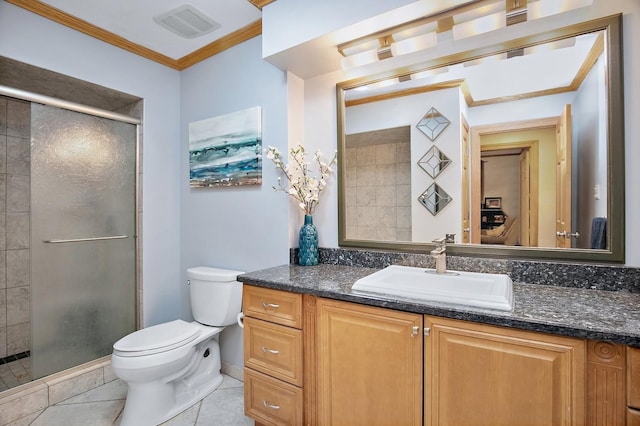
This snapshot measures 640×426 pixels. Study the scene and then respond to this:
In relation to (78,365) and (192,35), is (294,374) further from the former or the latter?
(192,35)

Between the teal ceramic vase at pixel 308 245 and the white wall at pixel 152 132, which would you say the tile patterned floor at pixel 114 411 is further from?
the teal ceramic vase at pixel 308 245

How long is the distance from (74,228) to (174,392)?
1.29 meters

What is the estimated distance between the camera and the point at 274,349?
58.1 inches

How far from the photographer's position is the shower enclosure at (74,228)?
6.40 feet

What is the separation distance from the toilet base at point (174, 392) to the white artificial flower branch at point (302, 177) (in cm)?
119

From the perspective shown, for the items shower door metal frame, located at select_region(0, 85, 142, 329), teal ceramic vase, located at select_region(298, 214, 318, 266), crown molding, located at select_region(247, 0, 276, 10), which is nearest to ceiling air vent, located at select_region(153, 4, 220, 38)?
crown molding, located at select_region(247, 0, 276, 10)

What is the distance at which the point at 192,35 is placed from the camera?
214 centimetres

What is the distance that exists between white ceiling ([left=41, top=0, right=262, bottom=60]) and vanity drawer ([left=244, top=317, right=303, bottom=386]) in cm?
182

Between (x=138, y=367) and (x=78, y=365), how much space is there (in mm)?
843

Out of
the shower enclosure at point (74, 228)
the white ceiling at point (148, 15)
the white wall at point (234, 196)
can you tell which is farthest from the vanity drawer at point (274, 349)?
the white ceiling at point (148, 15)

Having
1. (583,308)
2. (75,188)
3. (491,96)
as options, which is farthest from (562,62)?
(75,188)

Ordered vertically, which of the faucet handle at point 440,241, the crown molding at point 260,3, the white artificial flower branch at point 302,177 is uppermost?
the crown molding at point 260,3

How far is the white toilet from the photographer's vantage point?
1.67 metres

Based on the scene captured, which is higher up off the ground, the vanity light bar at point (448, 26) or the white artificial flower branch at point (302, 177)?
the vanity light bar at point (448, 26)
